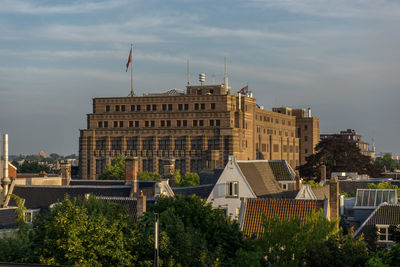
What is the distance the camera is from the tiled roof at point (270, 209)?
52.2 meters

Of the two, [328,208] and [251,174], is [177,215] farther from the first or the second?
[251,174]

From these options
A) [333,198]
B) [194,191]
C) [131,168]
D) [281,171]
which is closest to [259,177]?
[194,191]

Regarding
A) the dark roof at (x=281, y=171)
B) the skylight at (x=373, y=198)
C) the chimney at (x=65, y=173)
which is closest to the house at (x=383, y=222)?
the skylight at (x=373, y=198)

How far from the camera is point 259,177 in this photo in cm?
7244

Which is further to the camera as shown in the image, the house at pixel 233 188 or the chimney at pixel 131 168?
the chimney at pixel 131 168

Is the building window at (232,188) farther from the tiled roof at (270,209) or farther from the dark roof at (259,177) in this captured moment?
the tiled roof at (270,209)

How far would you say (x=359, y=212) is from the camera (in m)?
66.9

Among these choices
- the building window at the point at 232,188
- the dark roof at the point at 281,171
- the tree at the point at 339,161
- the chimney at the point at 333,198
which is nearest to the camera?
the chimney at the point at 333,198

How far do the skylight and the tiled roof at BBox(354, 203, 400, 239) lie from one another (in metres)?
7.36

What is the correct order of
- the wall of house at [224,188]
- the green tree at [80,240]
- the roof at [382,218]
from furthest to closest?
the wall of house at [224,188] → the roof at [382,218] → the green tree at [80,240]

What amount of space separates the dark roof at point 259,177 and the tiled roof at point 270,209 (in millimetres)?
14129

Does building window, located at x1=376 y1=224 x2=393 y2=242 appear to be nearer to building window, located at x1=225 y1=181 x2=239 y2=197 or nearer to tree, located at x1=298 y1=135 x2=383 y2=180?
building window, located at x1=225 y1=181 x2=239 y2=197

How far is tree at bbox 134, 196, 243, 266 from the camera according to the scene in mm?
38656

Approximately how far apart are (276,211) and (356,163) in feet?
313
